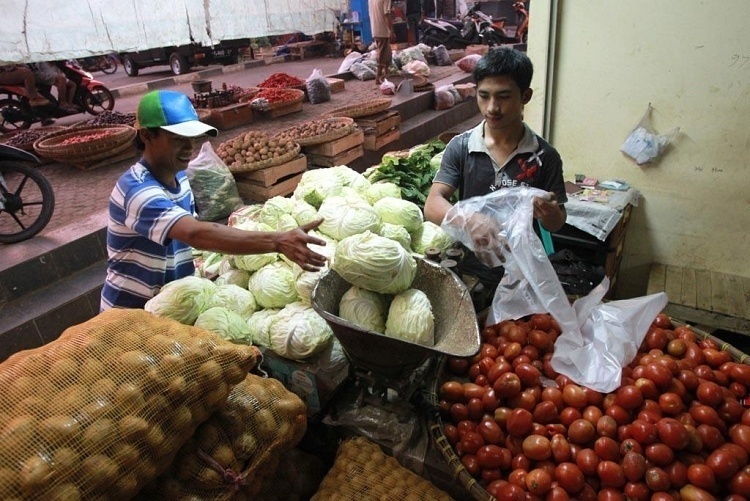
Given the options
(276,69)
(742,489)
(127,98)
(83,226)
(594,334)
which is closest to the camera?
(742,489)

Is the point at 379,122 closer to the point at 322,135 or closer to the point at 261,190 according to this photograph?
the point at 322,135

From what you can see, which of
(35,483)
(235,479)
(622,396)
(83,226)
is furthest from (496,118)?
(83,226)

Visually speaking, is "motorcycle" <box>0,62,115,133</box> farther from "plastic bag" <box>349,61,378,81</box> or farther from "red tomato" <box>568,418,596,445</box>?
"red tomato" <box>568,418,596,445</box>

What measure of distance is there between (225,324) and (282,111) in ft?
20.7

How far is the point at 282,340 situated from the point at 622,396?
1.35 meters

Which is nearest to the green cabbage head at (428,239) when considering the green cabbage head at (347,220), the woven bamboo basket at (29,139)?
the green cabbage head at (347,220)

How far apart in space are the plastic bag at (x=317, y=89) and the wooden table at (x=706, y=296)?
6488 mm

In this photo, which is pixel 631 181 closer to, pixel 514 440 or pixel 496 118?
pixel 496 118

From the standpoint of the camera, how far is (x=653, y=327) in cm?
204

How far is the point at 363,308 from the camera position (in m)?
1.77

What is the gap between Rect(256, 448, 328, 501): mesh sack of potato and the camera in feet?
A: 6.09

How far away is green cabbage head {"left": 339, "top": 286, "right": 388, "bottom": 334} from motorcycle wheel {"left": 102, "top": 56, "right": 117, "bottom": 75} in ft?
55.2

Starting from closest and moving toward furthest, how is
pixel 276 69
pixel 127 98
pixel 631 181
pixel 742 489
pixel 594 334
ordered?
pixel 742 489 → pixel 594 334 → pixel 631 181 → pixel 127 98 → pixel 276 69

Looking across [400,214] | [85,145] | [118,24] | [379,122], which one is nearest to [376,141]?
[379,122]
